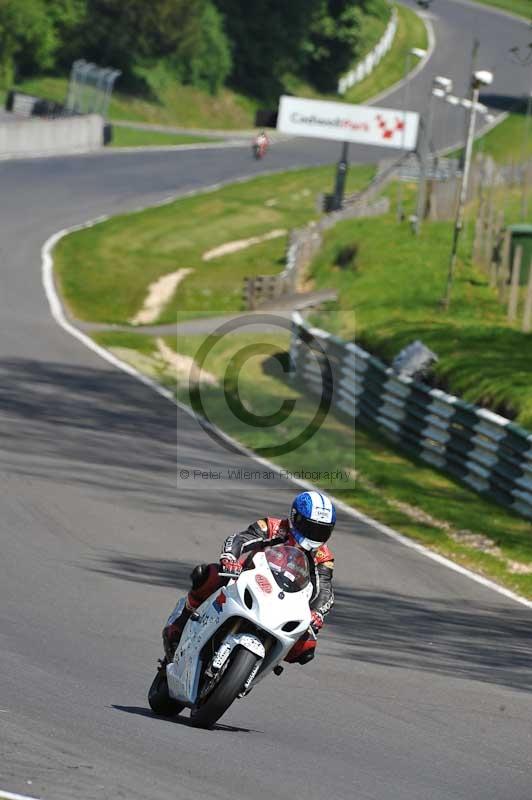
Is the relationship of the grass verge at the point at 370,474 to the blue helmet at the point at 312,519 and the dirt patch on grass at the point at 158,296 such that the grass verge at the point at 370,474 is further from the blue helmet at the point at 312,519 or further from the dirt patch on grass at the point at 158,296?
the blue helmet at the point at 312,519

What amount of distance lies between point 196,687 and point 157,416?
46.9 ft

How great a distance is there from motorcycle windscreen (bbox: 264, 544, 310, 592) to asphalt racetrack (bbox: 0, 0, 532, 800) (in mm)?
1013

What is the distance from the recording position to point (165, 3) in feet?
260

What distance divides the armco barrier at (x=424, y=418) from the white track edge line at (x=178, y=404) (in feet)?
7.85

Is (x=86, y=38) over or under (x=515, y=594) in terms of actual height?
over

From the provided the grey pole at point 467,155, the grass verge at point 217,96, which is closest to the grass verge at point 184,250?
the grey pole at point 467,155

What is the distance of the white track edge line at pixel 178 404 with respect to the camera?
1622cm

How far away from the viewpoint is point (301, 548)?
359 inches

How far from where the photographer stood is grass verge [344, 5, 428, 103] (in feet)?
311

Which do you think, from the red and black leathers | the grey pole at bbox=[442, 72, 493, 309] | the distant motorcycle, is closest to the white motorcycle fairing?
the red and black leathers

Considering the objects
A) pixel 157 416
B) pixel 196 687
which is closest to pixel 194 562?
pixel 196 687

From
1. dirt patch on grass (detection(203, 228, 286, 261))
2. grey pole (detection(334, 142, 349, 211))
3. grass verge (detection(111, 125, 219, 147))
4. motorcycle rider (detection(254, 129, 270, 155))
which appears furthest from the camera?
motorcycle rider (detection(254, 129, 270, 155))

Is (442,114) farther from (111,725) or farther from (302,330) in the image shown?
(111,725)

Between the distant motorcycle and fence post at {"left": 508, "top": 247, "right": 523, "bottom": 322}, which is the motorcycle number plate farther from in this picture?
the distant motorcycle
